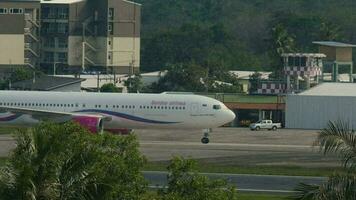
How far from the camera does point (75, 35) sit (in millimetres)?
136250

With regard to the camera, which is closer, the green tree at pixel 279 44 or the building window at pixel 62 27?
the green tree at pixel 279 44

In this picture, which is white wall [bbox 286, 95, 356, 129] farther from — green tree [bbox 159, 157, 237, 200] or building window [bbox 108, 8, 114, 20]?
green tree [bbox 159, 157, 237, 200]

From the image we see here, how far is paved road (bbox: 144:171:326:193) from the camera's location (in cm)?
4928

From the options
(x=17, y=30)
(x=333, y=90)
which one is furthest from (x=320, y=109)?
(x=17, y=30)

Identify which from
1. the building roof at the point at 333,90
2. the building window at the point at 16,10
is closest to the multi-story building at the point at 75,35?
the building window at the point at 16,10

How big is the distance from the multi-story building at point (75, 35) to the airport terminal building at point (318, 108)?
51.6m

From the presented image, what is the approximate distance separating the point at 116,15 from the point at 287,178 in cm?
8608

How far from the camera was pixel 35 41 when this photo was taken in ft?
443

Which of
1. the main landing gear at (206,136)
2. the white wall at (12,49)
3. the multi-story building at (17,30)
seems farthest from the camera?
the white wall at (12,49)

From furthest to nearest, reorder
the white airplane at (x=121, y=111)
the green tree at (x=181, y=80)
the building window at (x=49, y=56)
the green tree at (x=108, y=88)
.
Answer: the building window at (x=49, y=56) → the green tree at (x=181, y=80) → the green tree at (x=108, y=88) → the white airplane at (x=121, y=111)

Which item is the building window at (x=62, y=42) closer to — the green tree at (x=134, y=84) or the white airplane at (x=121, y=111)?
the green tree at (x=134, y=84)

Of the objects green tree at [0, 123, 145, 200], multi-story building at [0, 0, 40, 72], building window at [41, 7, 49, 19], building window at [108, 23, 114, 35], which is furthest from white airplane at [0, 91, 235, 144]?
building window at [108, 23, 114, 35]

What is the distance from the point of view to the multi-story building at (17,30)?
130 metres

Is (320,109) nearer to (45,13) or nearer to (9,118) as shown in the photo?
(9,118)
